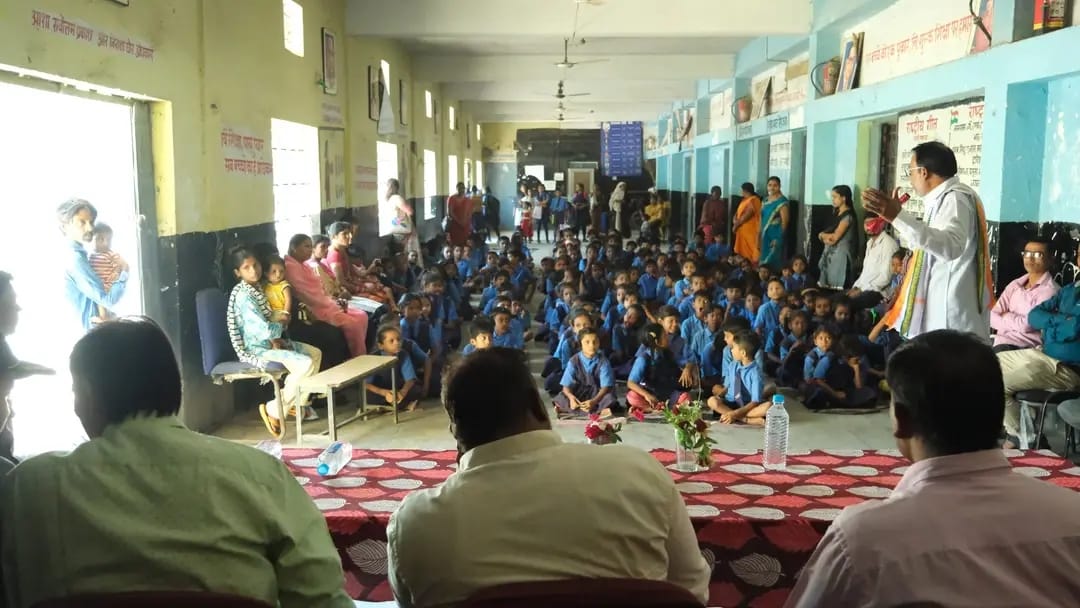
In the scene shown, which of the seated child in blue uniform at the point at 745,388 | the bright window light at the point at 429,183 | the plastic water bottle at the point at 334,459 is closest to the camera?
the plastic water bottle at the point at 334,459

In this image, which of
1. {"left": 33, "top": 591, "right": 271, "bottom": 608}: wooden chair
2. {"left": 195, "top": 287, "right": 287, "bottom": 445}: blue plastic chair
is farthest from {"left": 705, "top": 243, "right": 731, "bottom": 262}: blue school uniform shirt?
{"left": 33, "top": 591, "right": 271, "bottom": 608}: wooden chair

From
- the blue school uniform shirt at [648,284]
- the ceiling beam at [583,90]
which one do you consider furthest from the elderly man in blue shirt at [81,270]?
the ceiling beam at [583,90]

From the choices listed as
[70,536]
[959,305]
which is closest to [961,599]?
[70,536]

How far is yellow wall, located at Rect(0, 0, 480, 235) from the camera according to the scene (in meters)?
3.85

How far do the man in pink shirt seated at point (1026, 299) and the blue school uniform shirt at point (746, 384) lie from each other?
4.25 ft

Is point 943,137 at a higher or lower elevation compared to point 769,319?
higher

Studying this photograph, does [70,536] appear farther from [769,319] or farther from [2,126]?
[769,319]

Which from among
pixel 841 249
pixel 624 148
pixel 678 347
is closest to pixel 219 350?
pixel 678 347

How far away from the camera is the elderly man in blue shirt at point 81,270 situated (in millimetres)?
4098

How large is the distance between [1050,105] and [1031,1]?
2.02 ft

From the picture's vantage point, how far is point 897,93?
23.6ft

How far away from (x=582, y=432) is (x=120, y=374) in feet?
12.5

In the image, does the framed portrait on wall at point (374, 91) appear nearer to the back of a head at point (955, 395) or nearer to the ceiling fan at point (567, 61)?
the ceiling fan at point (567, 61)

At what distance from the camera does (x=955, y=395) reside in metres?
1.52
